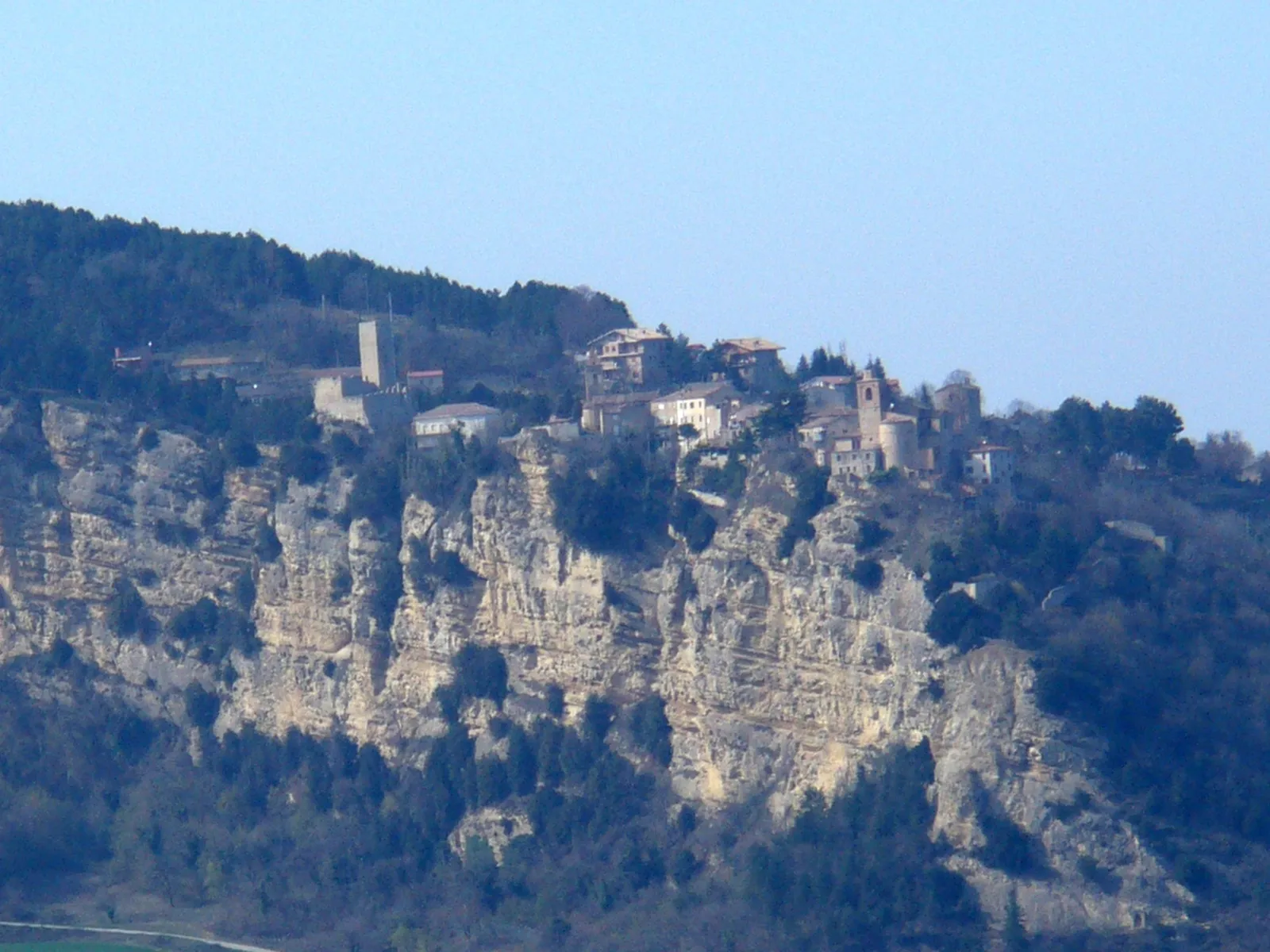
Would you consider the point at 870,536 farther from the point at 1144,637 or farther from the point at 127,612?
the point at 127,612

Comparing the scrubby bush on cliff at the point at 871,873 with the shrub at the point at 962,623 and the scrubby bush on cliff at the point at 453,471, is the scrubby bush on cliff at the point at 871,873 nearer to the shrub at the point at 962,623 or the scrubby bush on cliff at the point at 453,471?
the shrub at the point at 962,623

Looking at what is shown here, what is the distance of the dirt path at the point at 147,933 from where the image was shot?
51.3 meters

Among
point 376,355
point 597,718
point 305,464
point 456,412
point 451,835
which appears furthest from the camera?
point 376,355

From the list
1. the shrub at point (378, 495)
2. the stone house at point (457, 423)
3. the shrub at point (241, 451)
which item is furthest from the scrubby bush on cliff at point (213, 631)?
the stone house at point (457, 423)

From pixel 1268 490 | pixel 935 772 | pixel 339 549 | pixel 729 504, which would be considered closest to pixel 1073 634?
pixel 935 772

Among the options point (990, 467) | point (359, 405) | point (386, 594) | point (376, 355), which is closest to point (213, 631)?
point (386, 594)

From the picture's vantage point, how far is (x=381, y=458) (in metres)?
56.3

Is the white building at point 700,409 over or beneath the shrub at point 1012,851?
over

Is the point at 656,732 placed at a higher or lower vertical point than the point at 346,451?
lower

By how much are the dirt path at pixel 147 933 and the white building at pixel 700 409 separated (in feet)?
40.7

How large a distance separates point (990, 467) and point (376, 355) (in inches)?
604

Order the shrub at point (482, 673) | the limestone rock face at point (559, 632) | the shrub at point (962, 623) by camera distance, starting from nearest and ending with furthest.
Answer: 1. the limestone rock face at point (559, 632)
2. the shrub at point (962, 623)
3. the shrub at point (482, 673)

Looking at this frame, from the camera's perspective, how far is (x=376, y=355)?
6103cm

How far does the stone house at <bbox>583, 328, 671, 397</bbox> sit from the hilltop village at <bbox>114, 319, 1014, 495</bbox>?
0.03m
